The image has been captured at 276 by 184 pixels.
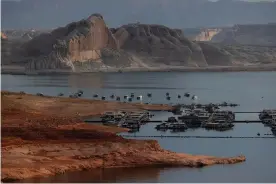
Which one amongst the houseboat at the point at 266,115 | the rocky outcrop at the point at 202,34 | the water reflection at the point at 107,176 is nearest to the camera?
the water reflection at the point at 107,176

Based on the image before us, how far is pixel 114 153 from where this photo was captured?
2281 cm

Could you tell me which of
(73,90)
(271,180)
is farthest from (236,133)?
(73,90)

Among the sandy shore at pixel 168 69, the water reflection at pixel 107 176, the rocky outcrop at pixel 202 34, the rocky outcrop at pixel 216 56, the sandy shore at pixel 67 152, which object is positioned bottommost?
the water reflection at pixel 107 176

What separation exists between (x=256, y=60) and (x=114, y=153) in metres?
81.1

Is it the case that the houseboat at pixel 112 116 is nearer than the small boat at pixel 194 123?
No

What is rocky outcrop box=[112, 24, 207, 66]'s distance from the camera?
310ft

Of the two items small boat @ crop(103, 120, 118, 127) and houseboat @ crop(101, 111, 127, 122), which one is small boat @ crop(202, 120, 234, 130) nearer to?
small boat @ crop(103, 120, 118, 127)

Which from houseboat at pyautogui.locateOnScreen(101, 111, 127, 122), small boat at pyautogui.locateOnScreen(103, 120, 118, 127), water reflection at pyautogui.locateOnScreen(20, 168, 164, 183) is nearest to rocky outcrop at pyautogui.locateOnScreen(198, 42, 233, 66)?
houseboat at pyautogui.locateOnScreen(101, 111, 127, 122)

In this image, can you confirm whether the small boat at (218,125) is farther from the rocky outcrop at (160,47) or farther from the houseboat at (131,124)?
the rocky outcrop at (160,47)

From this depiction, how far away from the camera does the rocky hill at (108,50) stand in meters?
84.8

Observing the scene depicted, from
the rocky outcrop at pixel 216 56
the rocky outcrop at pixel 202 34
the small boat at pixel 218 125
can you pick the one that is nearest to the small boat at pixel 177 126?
the small boat at pixel 218 125

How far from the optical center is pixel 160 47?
95.4 meters

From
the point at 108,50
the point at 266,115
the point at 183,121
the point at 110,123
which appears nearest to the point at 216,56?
the point at 108,50

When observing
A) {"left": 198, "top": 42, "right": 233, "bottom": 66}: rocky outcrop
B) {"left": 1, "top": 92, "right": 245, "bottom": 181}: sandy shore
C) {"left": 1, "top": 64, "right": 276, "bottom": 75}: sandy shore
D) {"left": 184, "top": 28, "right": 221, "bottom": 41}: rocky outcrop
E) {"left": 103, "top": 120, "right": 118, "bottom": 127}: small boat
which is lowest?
{"left": 1, "top": 92, "right": 245, "bottom": 181}: sandy shore
